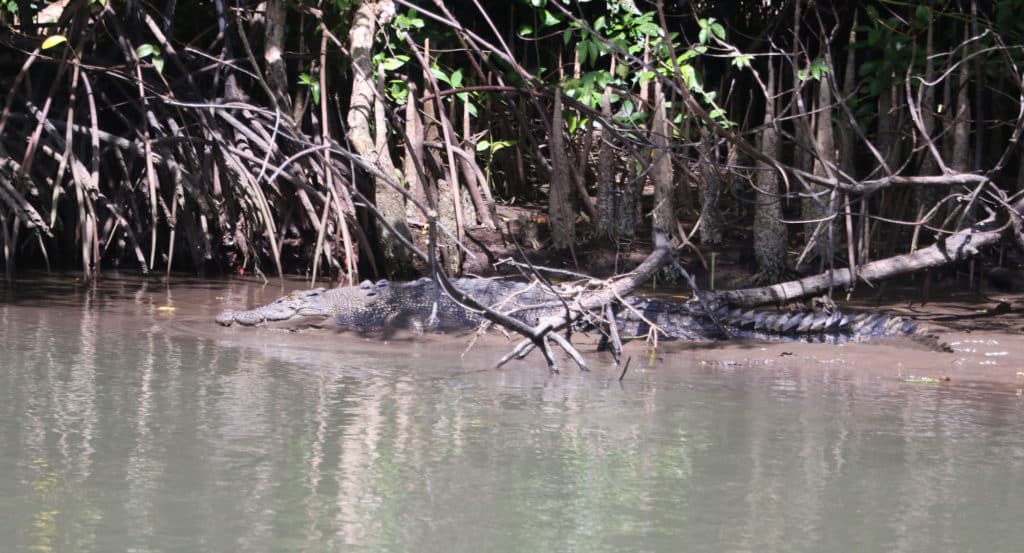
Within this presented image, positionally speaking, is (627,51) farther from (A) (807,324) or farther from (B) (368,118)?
(A) (807,324)

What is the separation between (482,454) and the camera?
328cm

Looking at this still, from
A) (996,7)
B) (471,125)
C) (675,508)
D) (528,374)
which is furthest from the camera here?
(471,125)

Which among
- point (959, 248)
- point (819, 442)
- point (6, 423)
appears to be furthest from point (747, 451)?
point (959, 248)

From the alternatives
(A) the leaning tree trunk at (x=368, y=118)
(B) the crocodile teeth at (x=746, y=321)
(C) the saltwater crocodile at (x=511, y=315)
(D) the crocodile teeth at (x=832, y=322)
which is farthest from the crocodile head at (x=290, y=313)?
(D) the crocodile teeth at (x=832, y=322)

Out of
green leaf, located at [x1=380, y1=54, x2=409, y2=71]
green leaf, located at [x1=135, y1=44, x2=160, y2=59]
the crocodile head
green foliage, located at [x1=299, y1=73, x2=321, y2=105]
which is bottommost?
the crocodile head

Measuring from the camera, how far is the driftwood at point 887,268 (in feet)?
19.0

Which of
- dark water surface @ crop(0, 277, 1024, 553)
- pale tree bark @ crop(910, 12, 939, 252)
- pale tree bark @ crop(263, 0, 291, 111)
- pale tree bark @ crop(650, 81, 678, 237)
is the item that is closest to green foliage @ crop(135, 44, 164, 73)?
pale tree bark @ crop(263, 0, 291, 111)

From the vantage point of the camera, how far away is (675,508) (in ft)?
9.18

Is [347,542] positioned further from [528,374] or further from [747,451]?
[528,374]

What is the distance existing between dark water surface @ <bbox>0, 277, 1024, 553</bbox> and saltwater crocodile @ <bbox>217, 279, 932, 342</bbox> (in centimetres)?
53

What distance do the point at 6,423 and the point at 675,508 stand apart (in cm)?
204

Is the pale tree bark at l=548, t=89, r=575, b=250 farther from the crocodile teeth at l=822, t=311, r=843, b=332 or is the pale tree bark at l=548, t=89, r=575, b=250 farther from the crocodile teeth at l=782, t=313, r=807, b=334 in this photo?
the crocodile teeth at l=822, t=311, r=843, b=332

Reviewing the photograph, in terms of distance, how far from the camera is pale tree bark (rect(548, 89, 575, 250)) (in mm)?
6980

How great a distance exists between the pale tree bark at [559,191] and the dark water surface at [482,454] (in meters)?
2.05
